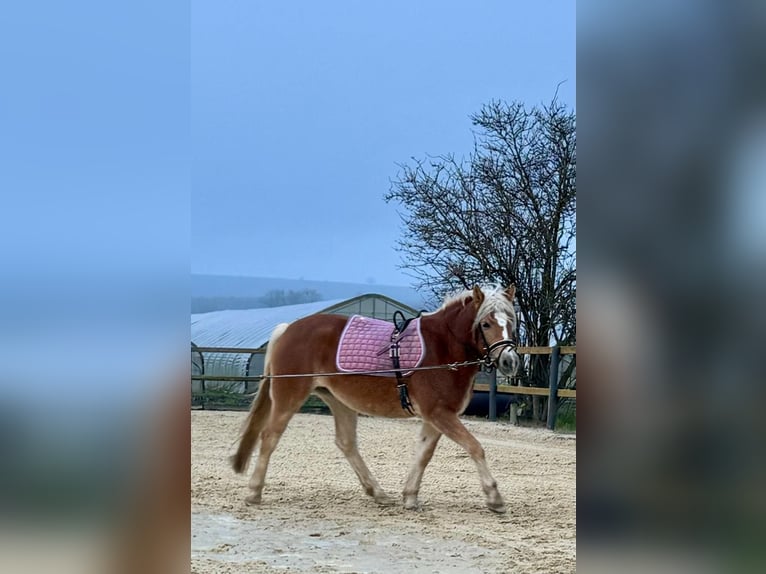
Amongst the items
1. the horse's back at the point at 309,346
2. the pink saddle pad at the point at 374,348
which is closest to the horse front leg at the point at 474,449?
the pink saddle pad at the point at 374,348

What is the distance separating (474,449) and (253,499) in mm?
1224

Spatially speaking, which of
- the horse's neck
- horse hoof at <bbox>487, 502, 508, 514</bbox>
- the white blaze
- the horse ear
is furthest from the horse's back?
horse hoof at <bbox>487, 502, 508, 514</bbox>

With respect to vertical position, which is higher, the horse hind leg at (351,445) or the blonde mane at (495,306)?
the blonde mane at (495,306)

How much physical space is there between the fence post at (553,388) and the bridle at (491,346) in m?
4.55

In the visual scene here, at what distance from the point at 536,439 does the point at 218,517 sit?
461 cm

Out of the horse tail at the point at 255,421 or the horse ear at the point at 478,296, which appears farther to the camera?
the horse tail at the point at 255,421

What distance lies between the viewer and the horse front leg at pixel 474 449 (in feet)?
12.0

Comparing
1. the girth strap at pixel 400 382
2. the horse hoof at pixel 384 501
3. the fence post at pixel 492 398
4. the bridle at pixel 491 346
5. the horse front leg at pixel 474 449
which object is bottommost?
the fence post at pixel 492 398

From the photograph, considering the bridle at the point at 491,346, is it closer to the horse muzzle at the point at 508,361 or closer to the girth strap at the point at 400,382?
the horse muzzle at the point at 508,361

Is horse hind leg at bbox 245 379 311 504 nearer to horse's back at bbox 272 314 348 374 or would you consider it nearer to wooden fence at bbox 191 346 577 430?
horse's back at bbox 272 314 348 374

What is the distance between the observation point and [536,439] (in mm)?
7613

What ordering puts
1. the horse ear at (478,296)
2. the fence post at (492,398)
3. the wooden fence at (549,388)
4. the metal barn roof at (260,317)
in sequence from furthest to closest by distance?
the metal barn roof at (260,317) < the fence post at (492,398) < the wooden fence at (549,388) < the horse ear at (478,296)
